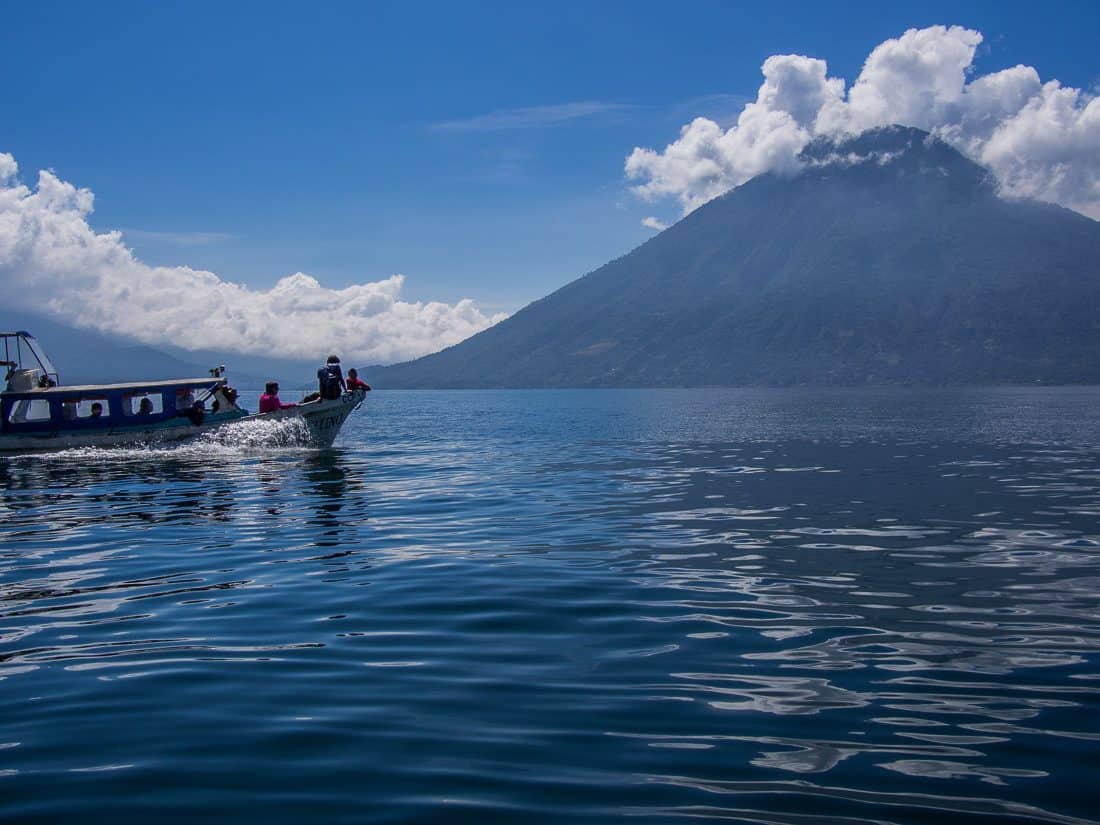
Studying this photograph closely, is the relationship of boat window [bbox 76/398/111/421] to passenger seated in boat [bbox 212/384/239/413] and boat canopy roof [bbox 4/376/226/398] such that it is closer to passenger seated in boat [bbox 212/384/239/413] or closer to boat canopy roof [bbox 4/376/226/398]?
boat canopy roof [bbox 4/376/226/398]

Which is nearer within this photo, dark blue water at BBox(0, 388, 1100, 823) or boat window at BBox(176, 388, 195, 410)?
dark blue water at BBox(0, 388, 1100, 823)

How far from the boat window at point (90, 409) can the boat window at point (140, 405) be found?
83 cm

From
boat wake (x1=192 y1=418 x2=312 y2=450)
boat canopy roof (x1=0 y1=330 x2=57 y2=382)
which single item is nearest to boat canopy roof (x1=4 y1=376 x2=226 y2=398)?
boat canopy roof (x1=0 y1=330 x2=57 y2=382)

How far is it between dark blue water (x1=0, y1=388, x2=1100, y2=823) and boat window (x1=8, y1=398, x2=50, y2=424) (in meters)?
Result: 22.0

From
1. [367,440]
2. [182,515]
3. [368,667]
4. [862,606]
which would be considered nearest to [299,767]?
[368,667]

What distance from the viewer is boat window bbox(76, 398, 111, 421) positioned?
40.8m

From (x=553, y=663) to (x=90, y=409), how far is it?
127ft

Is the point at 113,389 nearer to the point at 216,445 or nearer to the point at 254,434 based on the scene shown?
the point at 216,445

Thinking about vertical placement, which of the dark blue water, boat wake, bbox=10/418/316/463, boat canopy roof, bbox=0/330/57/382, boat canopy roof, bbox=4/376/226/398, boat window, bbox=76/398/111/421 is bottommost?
the dark blue water

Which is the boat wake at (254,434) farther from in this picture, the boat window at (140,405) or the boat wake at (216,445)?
the boat window at (140,405)

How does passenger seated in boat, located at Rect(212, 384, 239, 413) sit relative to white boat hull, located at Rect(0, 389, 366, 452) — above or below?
above

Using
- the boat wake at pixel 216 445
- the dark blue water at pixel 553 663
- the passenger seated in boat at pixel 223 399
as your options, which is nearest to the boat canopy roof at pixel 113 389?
the passenger seated in boat at pixel 223 399

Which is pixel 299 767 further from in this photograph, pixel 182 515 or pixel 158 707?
pixel 182 515

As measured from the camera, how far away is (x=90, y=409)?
40.9m
